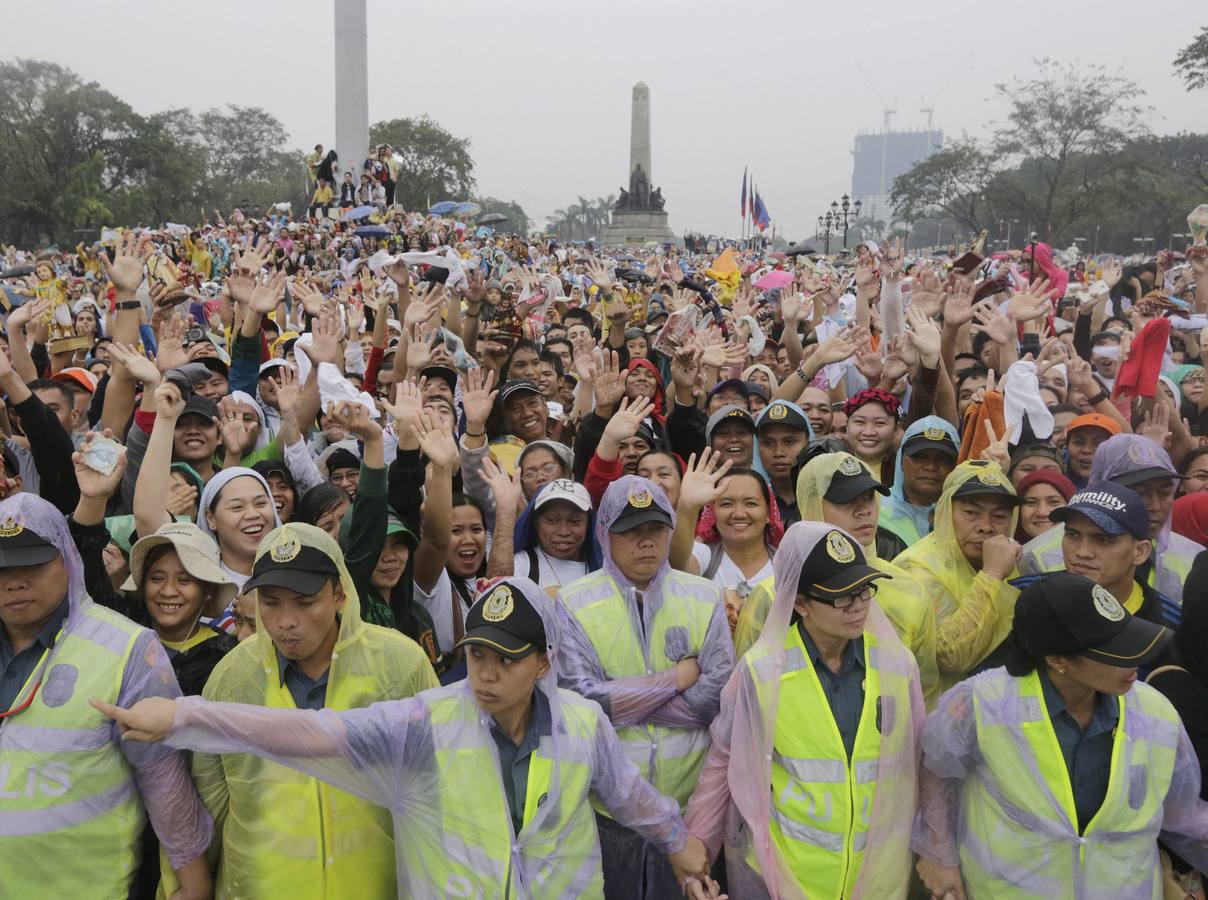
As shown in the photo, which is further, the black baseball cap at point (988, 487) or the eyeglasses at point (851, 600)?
the black baseball cap at point (988, 487)

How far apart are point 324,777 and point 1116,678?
1.92 m

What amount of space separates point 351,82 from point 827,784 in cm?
3589

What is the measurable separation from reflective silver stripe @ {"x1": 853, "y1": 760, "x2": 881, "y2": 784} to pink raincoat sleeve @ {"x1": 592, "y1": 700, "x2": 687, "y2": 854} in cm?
49

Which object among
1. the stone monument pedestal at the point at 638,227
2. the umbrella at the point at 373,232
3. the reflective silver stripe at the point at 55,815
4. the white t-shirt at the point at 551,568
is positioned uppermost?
the stone monument pedestal at the point at 638,227

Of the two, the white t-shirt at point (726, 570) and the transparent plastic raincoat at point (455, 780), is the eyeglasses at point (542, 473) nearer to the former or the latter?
the white t-shirt at point (726, 570)

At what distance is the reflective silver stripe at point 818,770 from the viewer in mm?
2514

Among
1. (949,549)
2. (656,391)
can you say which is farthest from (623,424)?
(656,391)

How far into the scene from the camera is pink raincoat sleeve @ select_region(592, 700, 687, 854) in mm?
2457

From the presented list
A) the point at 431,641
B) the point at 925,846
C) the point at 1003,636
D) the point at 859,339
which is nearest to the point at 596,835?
the point at 925,846

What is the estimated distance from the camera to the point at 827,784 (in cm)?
251


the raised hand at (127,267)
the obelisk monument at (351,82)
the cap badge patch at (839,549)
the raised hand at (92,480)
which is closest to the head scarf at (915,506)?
the cap badge patch at (839,549)

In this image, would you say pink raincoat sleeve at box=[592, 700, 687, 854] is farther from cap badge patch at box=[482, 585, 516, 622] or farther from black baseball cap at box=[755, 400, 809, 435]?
black baseball cap at box=[755, 400, 809, 435]

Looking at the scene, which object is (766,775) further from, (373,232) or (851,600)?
(373,232)

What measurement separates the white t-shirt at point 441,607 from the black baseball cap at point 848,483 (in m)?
1.43
